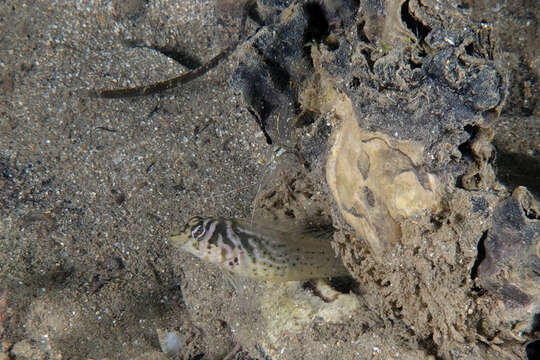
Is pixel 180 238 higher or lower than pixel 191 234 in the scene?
lower

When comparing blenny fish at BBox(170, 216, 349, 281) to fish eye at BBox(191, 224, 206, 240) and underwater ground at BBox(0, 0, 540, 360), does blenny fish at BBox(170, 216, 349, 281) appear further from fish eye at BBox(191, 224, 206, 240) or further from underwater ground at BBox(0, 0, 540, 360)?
underwater ground at BBox(0, 0, 540, 360)

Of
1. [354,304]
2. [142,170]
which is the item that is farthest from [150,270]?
[354,304]

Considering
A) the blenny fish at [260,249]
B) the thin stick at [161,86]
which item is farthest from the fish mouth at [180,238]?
the thin stick at [161,86]

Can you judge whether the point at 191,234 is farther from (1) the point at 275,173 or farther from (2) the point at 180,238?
(1) the point at 275,173

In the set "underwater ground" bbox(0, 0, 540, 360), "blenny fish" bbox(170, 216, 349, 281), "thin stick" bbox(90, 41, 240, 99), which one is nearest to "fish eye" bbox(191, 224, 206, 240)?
"blenny fish" bbox(170, 216, 349, 281)

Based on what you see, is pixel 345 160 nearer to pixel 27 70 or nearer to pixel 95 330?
pixel 95 330

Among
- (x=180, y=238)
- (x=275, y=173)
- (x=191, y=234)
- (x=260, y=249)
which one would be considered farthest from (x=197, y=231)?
(x=275, y=173)

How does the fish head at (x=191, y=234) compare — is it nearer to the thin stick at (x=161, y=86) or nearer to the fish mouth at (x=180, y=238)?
the fish mouth at (x=180, y=238)
